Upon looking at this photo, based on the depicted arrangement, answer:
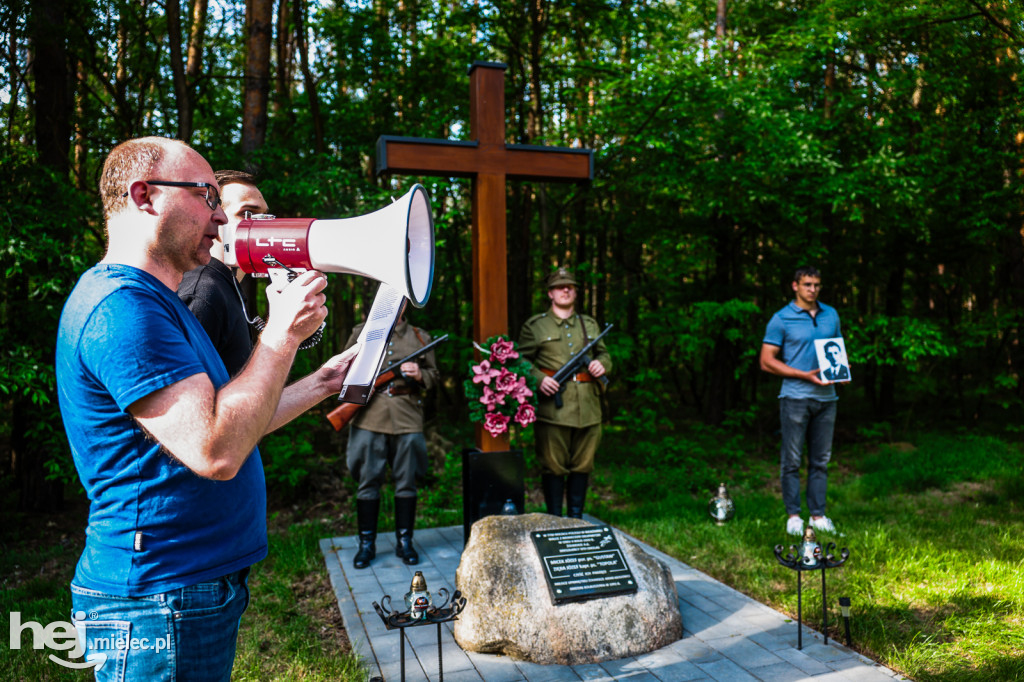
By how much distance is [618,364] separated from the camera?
950cm

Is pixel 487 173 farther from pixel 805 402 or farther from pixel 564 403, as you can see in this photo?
pixel 805 402

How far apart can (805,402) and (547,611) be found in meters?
2.97

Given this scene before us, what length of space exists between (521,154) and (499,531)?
2747 millimetres


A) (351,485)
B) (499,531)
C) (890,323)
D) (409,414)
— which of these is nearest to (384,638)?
(499,531)

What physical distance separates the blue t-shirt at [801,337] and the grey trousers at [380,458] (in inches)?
114

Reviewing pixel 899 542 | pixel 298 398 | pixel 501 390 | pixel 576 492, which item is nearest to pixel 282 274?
pixel 298 398

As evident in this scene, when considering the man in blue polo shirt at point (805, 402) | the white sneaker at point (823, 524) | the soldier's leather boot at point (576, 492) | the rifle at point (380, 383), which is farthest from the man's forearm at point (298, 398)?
the white sneaker at point (823, 524)

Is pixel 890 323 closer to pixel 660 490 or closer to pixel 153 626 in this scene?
pixel 660 490

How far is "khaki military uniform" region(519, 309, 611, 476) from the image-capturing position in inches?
200

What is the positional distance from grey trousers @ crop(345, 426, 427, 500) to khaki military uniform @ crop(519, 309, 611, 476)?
98 cm

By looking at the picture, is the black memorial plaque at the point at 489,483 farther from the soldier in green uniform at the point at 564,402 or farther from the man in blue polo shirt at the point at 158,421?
the man in blue polo shirt at the point at 158,421

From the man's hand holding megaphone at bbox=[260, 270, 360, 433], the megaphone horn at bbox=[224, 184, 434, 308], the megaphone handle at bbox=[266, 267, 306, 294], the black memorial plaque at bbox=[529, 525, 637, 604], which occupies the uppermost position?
the megaphone horn at bbox=[224, 184, 434, 308]

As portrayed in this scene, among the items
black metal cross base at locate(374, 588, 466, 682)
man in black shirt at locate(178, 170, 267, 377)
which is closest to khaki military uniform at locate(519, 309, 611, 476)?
black metal cross base at locate(374, 588, 466, 682)

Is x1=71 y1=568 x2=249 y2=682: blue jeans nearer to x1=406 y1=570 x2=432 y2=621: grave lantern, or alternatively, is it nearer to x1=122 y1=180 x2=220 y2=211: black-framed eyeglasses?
x1=122 y1=180 x2=220 y2=211: black-framed eyeglasses
